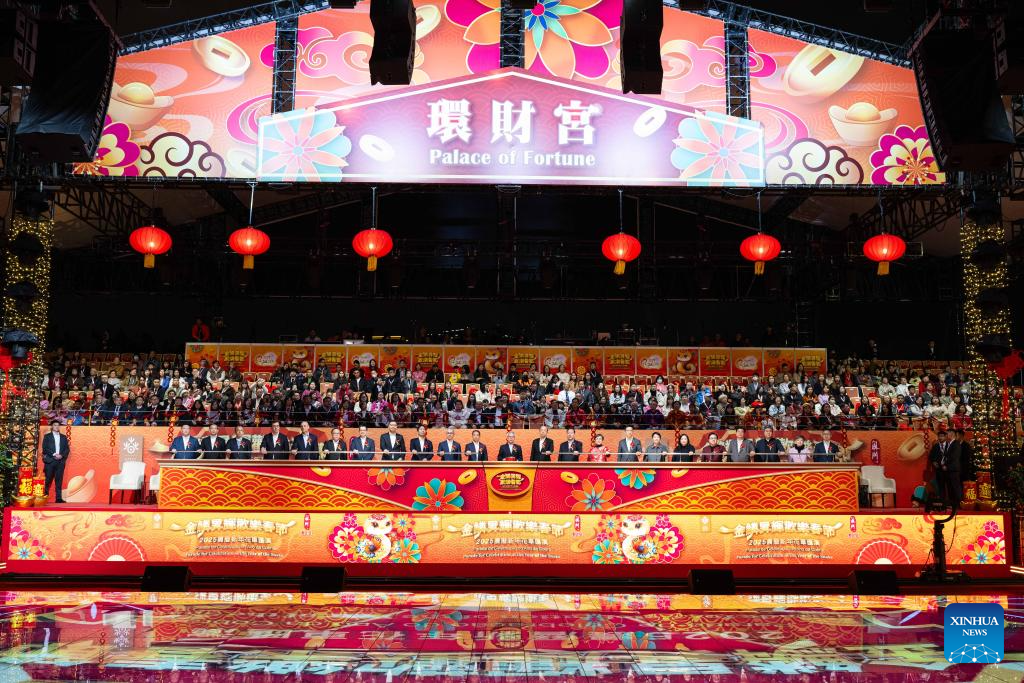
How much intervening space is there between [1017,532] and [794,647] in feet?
18.7

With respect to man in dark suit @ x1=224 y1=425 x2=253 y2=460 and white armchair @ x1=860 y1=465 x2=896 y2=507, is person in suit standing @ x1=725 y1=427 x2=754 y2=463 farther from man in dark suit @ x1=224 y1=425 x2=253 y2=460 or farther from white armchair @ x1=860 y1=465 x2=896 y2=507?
man in dark suit @ x1=224 y1=425 x2=253 y2=460

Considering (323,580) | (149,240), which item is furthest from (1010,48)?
(149,240)

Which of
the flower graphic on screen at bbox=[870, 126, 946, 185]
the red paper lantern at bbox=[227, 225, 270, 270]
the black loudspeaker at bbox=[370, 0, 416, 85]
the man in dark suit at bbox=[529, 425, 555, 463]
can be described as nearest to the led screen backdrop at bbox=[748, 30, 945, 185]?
the flower graphic on screen at bbox=[870, 126, 946, 185]

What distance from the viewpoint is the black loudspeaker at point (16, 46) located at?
559cm

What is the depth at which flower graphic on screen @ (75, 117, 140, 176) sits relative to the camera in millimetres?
10180

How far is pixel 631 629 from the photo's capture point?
5227 millimetres

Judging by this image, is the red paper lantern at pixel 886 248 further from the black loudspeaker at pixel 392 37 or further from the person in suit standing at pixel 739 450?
the black loudspeaker at pixel 392 37

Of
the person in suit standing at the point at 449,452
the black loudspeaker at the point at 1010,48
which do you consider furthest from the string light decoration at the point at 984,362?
the person in suit standing at the point at 449,452

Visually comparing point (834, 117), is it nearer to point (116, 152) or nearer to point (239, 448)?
point (239, 448)

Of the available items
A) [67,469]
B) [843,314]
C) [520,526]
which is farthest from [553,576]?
[843,314]

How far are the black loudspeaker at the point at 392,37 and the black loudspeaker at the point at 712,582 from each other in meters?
5.35

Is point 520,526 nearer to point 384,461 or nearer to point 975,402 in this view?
point 384,461

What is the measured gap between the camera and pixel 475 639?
4.87 metres

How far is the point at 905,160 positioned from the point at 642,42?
5.69 m
